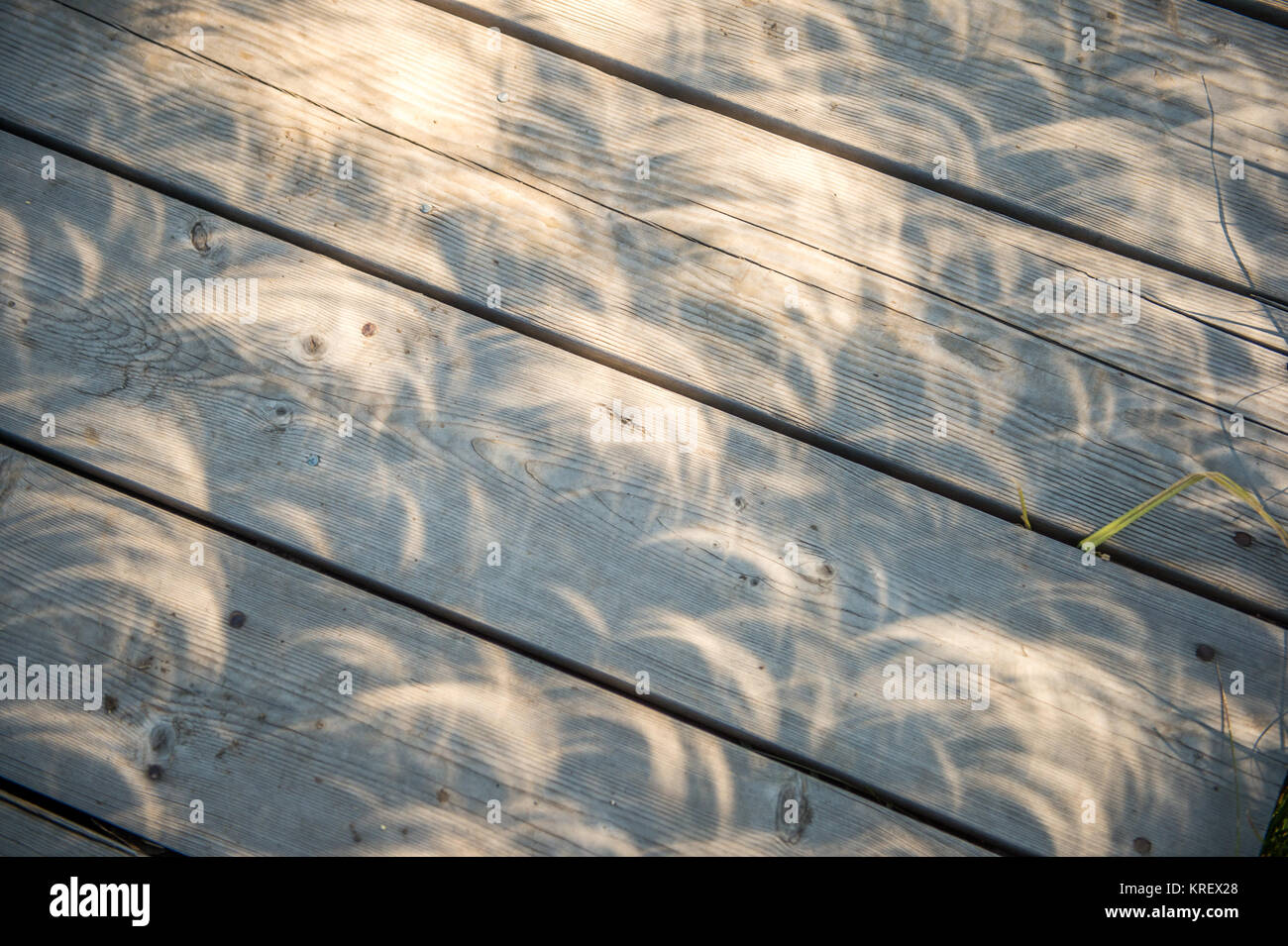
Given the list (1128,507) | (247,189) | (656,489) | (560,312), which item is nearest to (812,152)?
(560,312)

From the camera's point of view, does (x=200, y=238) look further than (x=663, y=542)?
Yes

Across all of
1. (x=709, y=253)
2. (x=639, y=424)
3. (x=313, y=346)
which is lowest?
(x=639, y=424)

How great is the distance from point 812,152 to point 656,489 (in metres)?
0.97

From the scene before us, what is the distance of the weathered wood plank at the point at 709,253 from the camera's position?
2129 mm

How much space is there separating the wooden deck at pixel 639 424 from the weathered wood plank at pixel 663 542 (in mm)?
10

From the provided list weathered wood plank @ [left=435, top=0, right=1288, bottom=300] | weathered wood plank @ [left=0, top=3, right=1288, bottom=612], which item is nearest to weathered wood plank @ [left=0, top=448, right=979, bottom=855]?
weathered wood plank @ [left=0, top=3, right=1288, bottom=612]

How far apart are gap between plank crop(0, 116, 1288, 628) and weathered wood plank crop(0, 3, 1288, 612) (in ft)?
0.07

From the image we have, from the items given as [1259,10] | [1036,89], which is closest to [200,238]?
[1036,89]

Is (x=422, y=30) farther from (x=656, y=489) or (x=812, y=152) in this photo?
(x=656, y=489)

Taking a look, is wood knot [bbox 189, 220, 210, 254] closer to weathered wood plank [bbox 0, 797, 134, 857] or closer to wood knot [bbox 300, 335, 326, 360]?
wood knot [bbox 300, 335, 326, 360]

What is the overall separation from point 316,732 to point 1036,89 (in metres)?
2.46

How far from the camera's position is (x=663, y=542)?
2.10 meters

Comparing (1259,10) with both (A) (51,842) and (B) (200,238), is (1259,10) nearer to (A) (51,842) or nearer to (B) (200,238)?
(B) (200,238)

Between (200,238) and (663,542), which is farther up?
(200,238)
